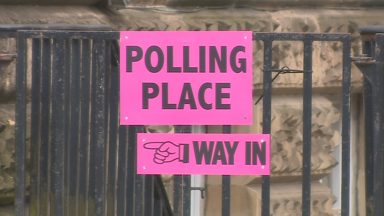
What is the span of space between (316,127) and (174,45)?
6.79 ft

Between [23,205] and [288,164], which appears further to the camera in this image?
[288,164]

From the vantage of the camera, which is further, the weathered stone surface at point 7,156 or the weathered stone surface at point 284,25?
Answer: the weathered stone surface at point 284,25

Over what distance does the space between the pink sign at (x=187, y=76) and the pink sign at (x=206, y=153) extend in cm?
6

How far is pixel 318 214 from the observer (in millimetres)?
5262

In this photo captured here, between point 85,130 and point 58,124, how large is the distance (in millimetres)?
98

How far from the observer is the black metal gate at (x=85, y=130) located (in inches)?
131

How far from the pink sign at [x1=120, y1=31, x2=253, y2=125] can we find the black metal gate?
0.29 ft

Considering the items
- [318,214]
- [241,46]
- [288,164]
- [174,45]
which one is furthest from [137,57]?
[318,214]

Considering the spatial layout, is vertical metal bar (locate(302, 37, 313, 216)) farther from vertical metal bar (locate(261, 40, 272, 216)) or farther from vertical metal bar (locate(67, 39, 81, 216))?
vertical metal bar (locate(67, 39, 81, 216))

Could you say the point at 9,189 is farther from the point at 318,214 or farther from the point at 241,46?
the point at 318,214

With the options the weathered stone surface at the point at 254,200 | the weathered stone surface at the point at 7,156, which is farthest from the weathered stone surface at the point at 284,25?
the weathered stone surface at the point at 7,156

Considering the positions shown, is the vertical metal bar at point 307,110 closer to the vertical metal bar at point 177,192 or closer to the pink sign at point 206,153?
the pink sign at point 206,153

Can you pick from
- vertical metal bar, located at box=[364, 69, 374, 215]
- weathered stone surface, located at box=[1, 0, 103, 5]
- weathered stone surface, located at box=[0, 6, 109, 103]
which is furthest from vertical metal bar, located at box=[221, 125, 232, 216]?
weathered stone surface, located at box=[1, 0, 103, 5]

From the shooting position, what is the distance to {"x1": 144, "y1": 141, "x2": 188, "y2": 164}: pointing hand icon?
10.7ft
